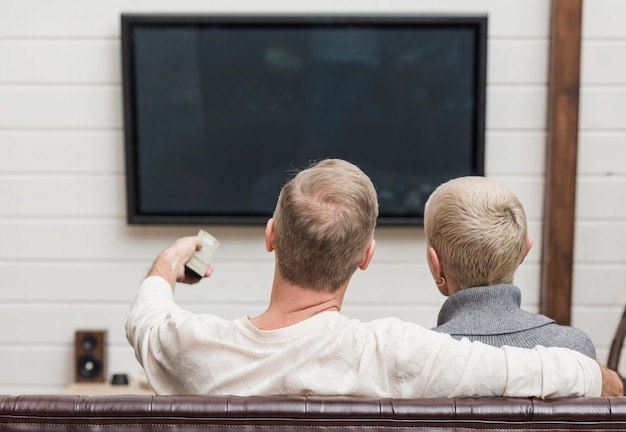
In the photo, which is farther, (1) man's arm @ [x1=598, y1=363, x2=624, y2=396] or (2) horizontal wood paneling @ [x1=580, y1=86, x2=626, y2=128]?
(2) horizontal wood paneling @ [x1=580, y1=86, x2=626, y2=128]

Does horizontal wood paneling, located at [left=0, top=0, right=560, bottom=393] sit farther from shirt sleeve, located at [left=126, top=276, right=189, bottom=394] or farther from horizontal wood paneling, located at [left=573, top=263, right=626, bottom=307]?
shirt sleeve, located at [left=126, top=276, right=189, bottom=394]

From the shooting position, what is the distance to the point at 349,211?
55.5 inches

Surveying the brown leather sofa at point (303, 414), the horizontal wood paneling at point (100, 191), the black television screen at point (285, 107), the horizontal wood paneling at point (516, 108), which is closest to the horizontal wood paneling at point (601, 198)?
the horizontal wood paneling at point (100, 191)

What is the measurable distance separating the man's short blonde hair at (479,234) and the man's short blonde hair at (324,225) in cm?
21

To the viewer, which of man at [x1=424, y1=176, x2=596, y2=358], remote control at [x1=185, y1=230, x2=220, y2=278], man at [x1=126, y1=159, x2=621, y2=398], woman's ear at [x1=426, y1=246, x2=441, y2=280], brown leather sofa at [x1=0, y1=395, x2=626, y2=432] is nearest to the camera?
brown leather sofa at [x1=0, y1=395, x2=626, y2=432]

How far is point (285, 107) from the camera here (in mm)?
3146

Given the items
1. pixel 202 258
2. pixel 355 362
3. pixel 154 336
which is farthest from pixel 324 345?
pixel 202 258

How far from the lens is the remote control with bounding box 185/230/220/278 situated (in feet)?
5.72

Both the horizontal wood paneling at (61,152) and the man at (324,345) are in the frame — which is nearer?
the man at (324,345)

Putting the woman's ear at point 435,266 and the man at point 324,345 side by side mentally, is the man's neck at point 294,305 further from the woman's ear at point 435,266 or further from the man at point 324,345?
the woman's ear at point 435,266

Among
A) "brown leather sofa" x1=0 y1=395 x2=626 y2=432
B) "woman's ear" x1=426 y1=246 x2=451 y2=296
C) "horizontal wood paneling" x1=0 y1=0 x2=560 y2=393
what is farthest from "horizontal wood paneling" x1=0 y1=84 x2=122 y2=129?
"brown leather sofa" x1=0 y1=395 x2=626 y2=432

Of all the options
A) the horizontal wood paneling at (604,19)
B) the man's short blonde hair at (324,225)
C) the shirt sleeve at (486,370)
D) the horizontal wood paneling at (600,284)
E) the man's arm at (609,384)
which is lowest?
the horizontal wood paneling at (600,284)

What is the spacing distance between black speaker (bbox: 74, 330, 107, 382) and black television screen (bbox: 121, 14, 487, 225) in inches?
20.1

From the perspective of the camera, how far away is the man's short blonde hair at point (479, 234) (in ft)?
5.12
